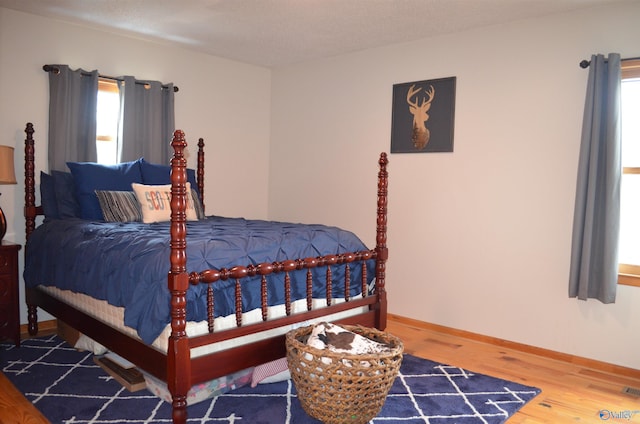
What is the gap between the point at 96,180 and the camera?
11.8ft

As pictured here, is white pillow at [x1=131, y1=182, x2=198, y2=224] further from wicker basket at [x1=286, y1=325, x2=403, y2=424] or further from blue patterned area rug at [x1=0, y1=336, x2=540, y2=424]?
wicker basket at [x1=286, y1=325, x2=403, y2=424]

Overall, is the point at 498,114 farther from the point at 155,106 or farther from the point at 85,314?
the point at 85,314

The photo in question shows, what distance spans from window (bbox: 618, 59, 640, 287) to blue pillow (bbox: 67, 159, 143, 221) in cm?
331

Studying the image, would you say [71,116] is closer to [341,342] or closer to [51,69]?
[51,69]

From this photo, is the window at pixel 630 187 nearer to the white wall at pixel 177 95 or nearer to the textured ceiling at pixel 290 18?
the textured ceiling at pixel 290 18

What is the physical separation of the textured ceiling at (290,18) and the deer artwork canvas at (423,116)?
0.40 meters

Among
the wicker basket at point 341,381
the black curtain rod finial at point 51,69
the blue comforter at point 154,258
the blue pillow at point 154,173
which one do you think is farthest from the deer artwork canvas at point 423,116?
the black curtain rod finial at point 51,69

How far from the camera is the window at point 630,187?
3.23 m

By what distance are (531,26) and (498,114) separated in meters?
0.62

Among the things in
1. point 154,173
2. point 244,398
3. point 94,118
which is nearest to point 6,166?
point 94,118

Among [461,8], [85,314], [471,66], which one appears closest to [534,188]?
[471,66]

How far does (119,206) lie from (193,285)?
151 cm

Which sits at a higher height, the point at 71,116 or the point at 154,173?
the point at 71,116

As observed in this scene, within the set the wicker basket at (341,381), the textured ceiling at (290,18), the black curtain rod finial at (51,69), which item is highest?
the textured ceiling at (290,18)
